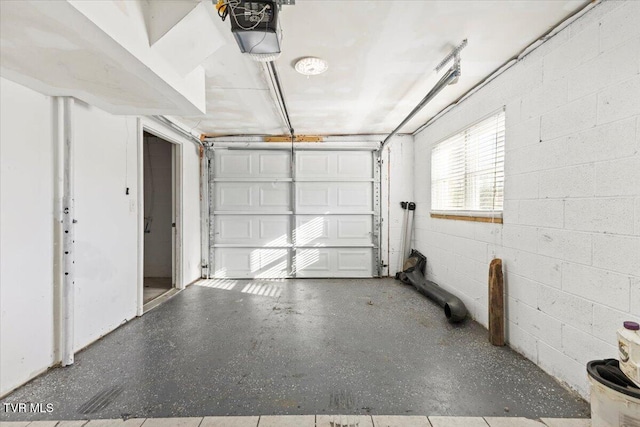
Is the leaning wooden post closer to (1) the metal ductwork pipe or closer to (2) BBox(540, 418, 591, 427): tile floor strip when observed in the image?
(1) the metal ductwork pipe

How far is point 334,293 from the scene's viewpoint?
3.67 m

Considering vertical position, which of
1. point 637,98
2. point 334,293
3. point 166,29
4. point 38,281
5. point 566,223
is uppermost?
point 166,29

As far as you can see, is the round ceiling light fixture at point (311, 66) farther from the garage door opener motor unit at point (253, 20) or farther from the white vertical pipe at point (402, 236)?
the white vertical pipe at point (402, 236)

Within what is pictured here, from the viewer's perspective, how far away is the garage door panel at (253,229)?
4453 mm

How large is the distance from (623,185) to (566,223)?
1.23 feet

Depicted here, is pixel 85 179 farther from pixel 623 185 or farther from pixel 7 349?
pixel 623 185

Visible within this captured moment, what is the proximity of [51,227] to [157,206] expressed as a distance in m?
2.88

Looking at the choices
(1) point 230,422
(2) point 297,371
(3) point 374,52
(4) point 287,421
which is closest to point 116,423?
(1) point 230,422

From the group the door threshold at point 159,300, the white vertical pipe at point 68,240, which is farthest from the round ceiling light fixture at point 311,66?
the door threshold at point 159,300

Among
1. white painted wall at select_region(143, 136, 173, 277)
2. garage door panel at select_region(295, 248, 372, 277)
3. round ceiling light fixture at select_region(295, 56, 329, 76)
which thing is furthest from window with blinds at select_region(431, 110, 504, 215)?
white painted wall at select_region(143, 136, 173, 277)

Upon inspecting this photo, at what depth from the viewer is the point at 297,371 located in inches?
73.3

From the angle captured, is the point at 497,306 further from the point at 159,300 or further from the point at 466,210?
the point at 159,300

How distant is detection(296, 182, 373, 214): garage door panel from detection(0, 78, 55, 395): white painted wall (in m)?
3.03

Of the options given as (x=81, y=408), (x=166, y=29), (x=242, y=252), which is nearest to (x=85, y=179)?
(x=166, y=29)
